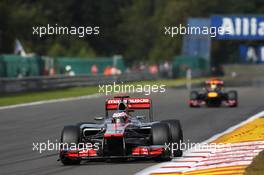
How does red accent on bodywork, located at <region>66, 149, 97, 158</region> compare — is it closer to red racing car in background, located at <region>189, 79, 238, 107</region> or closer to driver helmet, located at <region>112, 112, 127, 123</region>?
driver helmet, located at <region>112, 112, 127, 123</region>

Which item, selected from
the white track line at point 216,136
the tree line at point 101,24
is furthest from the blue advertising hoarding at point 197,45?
the white track line at point 216,136

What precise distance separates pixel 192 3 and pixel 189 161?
89.3 m

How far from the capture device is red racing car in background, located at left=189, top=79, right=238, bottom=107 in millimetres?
29328

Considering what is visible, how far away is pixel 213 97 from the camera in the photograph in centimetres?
2938

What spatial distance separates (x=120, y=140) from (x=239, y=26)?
53.7 metres

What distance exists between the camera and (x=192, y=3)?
10100cm

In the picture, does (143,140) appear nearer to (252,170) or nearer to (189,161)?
(189,161)

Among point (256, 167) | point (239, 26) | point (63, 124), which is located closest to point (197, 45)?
point (239, 26)

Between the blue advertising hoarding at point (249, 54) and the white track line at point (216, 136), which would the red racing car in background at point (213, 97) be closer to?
the white track line at point (216, 136)

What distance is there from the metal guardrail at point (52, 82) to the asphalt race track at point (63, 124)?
4109mm

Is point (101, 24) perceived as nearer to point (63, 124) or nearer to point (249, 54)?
point (249, 54)

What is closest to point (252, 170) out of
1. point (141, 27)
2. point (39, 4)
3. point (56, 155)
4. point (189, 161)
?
point (189, 161)

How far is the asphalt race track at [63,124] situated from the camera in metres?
12.5

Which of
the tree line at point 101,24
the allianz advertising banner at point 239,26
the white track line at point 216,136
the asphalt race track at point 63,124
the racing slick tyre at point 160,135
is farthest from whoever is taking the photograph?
the tree line at point 101,24
